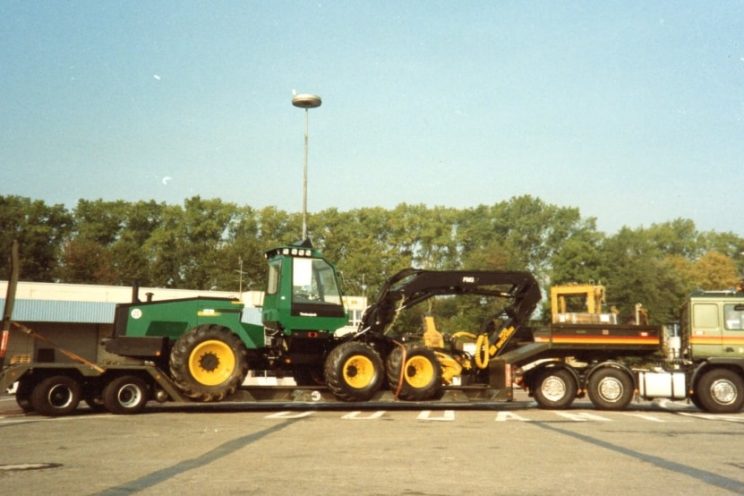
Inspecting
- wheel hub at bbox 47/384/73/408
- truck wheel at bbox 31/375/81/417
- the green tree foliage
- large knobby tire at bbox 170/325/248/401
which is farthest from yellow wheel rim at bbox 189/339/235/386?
the green tree foliage

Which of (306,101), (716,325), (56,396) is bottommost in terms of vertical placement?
(56,396)

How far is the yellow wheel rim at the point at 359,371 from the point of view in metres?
18.9

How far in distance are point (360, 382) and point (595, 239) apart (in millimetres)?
73497

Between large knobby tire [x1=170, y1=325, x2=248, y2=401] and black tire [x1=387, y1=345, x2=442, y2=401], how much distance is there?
3594 mm

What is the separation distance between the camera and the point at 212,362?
60.2 feet

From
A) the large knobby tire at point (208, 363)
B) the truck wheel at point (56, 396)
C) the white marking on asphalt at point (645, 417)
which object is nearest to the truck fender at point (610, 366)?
the white marking on asphalt at point (645, 417)

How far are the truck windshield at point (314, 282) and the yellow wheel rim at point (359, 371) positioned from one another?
163 centimetres

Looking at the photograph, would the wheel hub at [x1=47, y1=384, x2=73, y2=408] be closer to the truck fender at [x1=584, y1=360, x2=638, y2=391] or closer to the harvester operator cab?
the harvester operator cab

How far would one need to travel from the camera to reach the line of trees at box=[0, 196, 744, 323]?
80500 millimetres

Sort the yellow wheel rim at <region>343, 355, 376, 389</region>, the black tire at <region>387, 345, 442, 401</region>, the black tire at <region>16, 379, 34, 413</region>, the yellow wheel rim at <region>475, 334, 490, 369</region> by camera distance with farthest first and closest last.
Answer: the yellow wheel rim at <region>475, 334, 490, 369</region> < the black tire at <region>387, 345, 442, 401</region> < the yellow wheel rim at <region>343, 355, 376, 389</region> < the black tire at <region>16, 379, 34, 413</region>

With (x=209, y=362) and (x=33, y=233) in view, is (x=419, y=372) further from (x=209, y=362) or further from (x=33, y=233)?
A: (x=33, y=233)

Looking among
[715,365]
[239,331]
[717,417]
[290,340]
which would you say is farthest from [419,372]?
[715,365]

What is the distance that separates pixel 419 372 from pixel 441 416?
1598 mm

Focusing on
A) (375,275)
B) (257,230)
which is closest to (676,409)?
(375,275)
